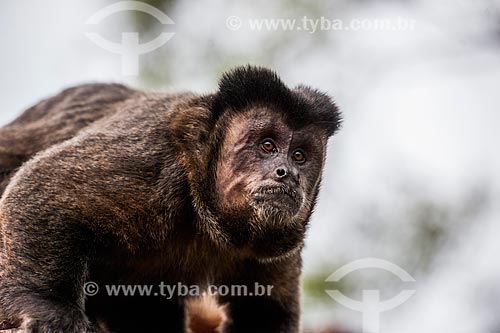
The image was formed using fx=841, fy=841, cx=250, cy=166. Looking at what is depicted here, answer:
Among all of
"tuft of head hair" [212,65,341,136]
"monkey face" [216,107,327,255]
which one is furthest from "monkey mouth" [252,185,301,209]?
"tuft of head hair" [212,65,341,136]

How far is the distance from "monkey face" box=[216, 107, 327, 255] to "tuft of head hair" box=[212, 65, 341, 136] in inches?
3.6

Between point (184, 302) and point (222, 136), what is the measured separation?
83.7 inches

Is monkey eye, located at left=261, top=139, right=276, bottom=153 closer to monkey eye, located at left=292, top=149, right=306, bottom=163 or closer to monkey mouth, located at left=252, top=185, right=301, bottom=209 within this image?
monkey eye, located at left=292, top=149, right=306, bottom=163

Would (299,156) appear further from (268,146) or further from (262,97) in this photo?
(262,97)

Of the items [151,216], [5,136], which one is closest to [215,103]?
[151,216]

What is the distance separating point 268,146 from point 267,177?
1.51 feet

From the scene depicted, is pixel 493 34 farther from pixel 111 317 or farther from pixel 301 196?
pixel 111 317

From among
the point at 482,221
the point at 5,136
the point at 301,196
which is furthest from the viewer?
the point at 482,221

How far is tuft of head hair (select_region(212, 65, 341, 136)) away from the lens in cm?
913

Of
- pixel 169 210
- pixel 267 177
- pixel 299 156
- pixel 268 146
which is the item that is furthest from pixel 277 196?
pixel 169 210

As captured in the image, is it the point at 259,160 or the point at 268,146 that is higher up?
the point at 268,146

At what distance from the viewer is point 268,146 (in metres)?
8.91

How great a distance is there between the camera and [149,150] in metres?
8.88

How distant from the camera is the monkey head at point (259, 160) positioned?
28.3ft
